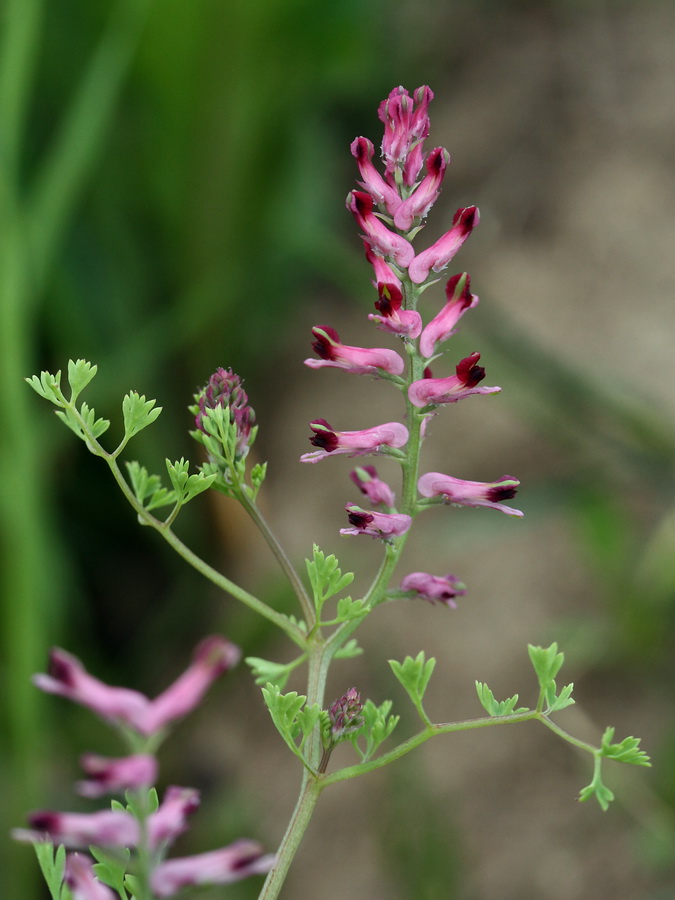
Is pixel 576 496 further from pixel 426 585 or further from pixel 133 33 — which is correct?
pixel 426 585

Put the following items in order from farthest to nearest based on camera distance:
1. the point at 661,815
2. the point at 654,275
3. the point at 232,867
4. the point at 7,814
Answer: the point at 654,275 < the point at 7,814 < the point at 661,815 < the point at 232,867

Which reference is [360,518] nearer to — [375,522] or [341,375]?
[375,522]

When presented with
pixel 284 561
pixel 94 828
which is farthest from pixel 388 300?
pixel 94 828

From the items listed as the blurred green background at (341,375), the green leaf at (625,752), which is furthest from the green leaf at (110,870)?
the blurred green background at (341,375)

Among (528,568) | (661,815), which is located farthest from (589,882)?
(528,568)

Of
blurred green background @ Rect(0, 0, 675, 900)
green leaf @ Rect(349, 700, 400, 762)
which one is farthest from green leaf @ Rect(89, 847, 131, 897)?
blurred green background @ Rect(0, 0, 675, 900)
